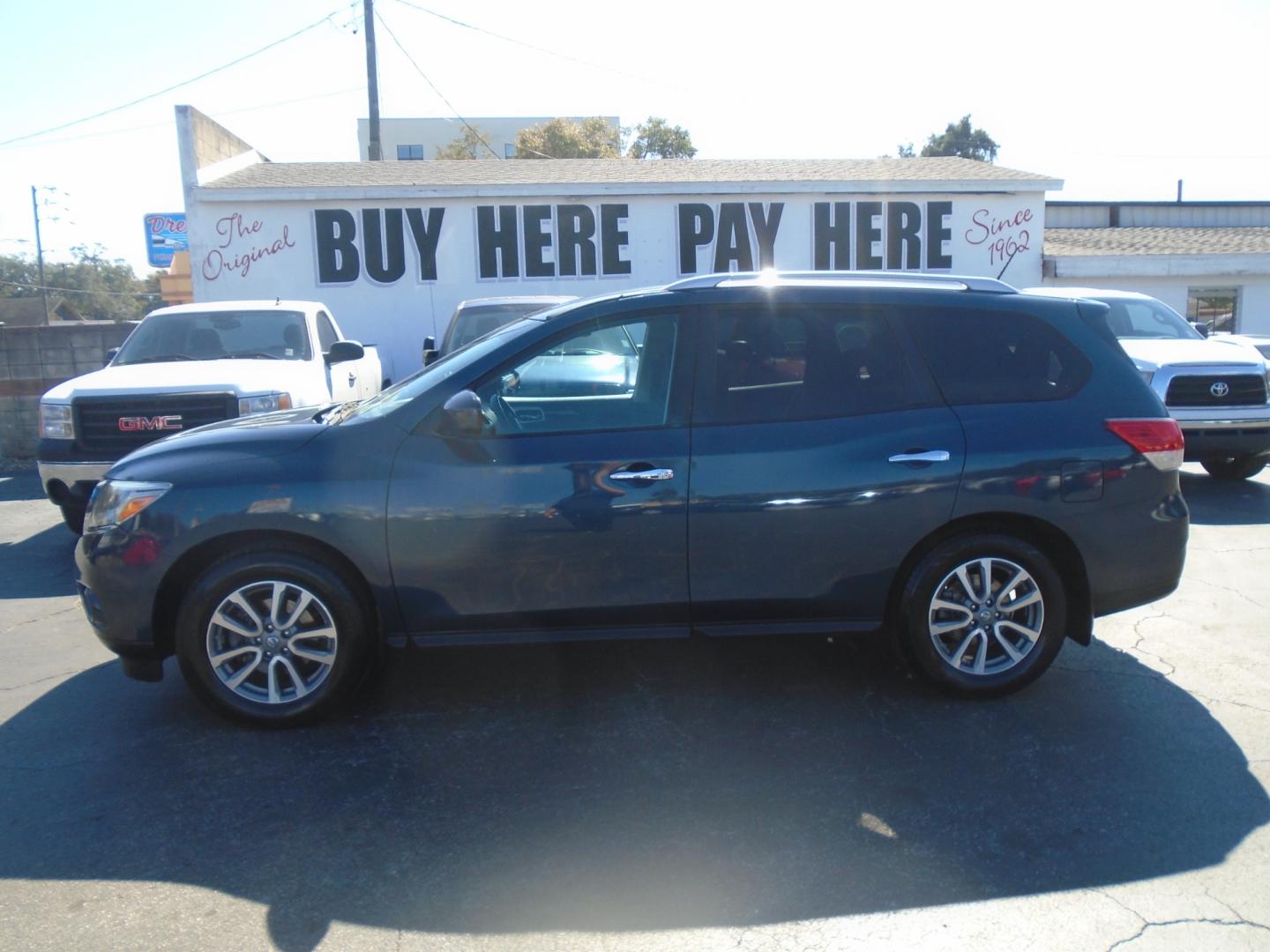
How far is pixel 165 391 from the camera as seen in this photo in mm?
7738

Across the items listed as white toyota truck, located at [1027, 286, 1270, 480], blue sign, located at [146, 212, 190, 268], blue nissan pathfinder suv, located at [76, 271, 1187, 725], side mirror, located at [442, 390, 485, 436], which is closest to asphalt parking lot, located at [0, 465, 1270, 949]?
blue nissan pathfinder suv, located at [76, 271, 1187, 725]

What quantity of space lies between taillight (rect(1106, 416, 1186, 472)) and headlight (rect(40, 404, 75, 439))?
22.6 ft

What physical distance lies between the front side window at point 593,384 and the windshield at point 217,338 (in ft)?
16.4

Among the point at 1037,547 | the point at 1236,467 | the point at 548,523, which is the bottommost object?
the point at 1236,467

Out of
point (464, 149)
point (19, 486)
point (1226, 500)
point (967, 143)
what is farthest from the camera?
point (967, 143)

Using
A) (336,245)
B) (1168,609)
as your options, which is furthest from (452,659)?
(336,245)

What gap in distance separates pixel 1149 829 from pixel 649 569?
81.2 inches

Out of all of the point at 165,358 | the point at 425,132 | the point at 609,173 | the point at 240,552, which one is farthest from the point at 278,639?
the point at 425,132

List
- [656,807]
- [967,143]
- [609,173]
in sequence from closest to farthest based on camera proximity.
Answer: [656,807] < [609,173] < [967,143]

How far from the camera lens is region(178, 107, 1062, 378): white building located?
56.0 feet

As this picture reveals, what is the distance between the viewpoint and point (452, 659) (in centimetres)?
544

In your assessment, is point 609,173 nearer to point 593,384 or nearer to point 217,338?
point 217,338

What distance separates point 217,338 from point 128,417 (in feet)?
5.50

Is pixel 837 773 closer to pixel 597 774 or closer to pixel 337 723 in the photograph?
pixel 597 774
